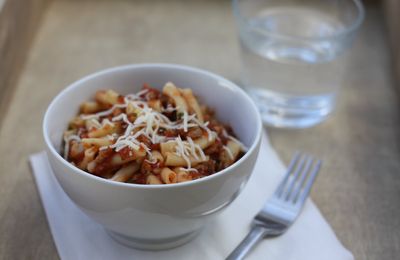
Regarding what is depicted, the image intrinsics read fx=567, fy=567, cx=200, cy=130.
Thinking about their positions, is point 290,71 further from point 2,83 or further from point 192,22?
point 2,83

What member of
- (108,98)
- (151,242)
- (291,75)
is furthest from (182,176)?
(291,75)

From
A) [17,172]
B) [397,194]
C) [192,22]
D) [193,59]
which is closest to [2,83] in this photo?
[17,172]

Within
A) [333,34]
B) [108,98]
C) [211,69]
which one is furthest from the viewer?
[211,69]

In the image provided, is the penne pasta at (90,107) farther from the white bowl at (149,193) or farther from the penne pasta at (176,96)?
the penne pasta at (176,96)

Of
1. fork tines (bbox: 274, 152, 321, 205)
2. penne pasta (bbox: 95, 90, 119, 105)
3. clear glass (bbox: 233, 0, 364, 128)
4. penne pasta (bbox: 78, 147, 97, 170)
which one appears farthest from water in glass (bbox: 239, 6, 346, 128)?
penne pasta (bbox: 78, 147, 97, 170)

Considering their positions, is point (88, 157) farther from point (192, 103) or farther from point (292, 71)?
point (292, 71)

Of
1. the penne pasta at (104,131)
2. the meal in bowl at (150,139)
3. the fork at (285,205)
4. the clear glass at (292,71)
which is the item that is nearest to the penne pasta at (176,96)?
the meal in bowl at (150,139)

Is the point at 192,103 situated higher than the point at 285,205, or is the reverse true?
the point at 192,103
